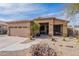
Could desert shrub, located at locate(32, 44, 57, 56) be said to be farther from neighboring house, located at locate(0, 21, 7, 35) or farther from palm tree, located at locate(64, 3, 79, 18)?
palm tree, located at locate(64, 3, 79, 18)

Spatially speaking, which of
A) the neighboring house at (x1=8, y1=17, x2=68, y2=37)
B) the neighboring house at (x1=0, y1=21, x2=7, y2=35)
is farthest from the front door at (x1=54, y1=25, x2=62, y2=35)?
the neighboring house at (x1=0, y1=21, x2=7, y2=35)

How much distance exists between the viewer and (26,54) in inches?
174

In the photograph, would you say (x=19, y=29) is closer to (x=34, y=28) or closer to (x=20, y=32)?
(x=20, y=32)

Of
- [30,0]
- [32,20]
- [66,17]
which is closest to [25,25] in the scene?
[32,20]

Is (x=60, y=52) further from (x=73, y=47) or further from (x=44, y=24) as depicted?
(x=44, y=24)

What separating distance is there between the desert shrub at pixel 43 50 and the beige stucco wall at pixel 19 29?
0.36 m

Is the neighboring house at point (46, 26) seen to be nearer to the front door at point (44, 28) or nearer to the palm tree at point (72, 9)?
the front door at point (44, 28)

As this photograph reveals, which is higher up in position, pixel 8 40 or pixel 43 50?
pixel 8 40

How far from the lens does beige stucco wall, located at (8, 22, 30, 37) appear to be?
4535 mm

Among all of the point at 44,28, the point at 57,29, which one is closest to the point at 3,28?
the point at 44,28

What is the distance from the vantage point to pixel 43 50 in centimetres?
444

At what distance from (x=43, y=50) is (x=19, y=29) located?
73 centimetres

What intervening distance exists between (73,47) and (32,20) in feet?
3.54

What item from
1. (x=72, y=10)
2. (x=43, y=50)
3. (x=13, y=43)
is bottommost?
(x=43, y=50)
